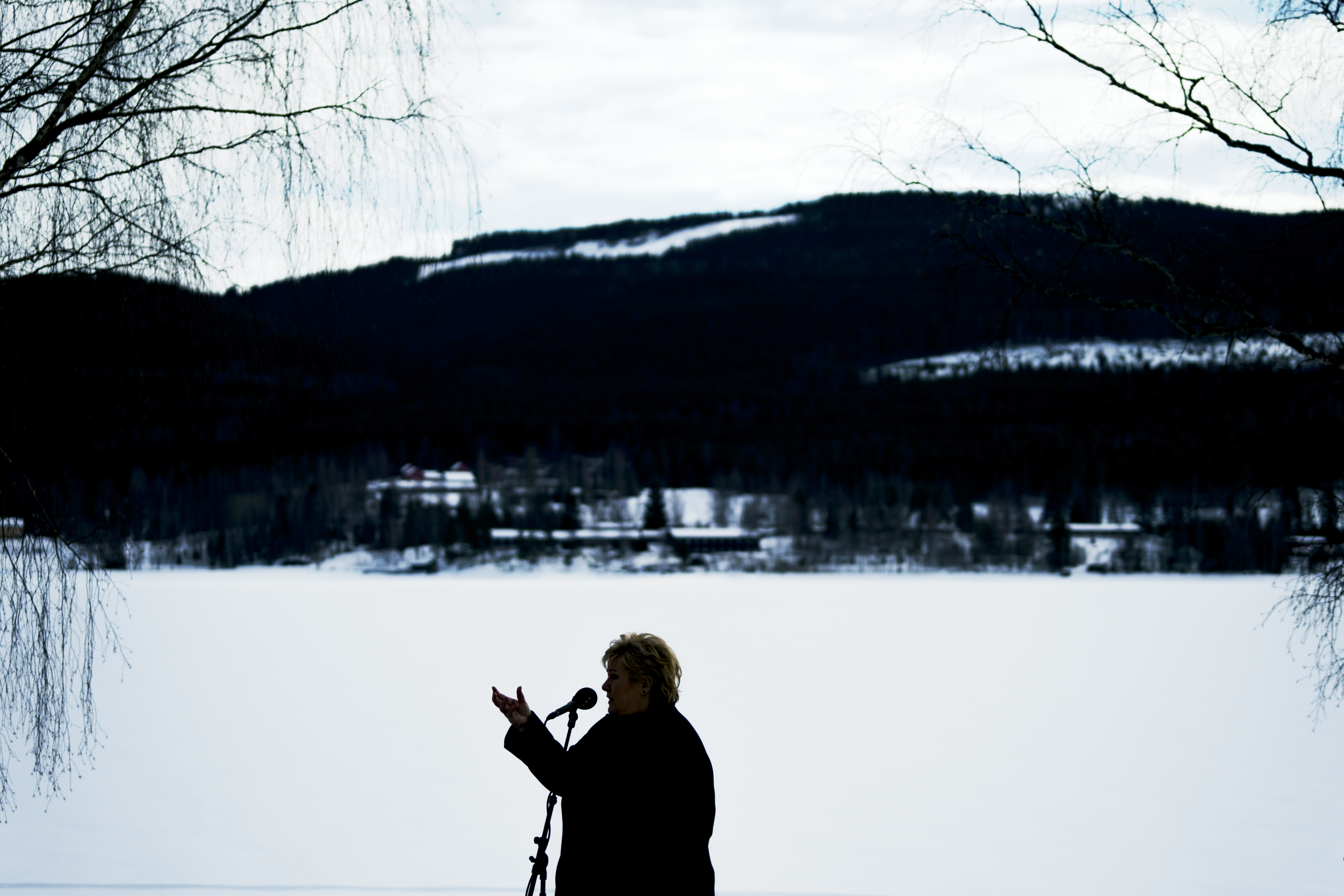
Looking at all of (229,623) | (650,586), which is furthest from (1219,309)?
(650,586)

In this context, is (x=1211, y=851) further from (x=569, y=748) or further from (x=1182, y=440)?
(x=569, y=748)

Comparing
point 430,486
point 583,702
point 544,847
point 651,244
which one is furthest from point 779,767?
point 651,244

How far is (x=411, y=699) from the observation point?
51.9 ft

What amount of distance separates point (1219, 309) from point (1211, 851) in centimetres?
532

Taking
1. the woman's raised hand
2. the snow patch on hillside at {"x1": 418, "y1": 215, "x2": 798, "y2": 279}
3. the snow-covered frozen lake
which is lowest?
the snow-covered frozen lake

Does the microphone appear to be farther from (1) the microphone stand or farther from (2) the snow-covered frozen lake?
(2) the snow-covered frozen lake

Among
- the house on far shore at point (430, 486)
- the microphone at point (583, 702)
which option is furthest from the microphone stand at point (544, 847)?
the house on far shore at point (430, 486)

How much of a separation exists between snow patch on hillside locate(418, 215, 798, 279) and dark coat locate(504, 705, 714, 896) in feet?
351

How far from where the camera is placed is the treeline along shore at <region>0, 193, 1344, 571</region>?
350cm

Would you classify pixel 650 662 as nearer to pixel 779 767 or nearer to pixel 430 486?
pixel 779 767

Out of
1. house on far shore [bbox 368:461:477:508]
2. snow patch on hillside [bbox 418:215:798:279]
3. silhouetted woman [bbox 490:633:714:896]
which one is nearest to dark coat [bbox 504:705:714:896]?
silhouetted woman [bbox 490:633:714:896]

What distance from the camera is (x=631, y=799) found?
231 cm

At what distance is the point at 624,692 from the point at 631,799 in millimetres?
205

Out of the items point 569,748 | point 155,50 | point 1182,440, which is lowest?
point 569,748
